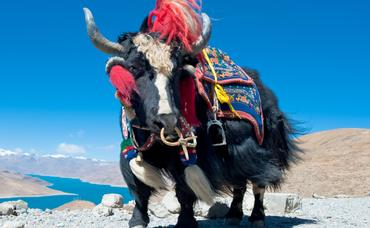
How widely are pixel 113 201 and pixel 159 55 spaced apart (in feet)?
11.7

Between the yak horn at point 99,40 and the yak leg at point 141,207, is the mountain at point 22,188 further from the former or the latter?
the yak horn at point 99,40

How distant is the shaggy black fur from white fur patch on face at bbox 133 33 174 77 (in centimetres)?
4

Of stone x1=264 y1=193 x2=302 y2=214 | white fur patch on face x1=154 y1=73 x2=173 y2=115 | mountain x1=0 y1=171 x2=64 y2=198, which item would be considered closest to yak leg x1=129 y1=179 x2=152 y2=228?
white fur patch on face x1=154 y1=73 x2=173 y2=115

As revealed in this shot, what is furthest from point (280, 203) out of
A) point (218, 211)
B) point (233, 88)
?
point (233, 88)

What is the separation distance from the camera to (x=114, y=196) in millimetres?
6172

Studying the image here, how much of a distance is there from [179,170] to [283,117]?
2108mm

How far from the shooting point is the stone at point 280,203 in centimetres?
601

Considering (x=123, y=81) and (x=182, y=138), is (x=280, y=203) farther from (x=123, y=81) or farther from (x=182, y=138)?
(x=123, y=81)

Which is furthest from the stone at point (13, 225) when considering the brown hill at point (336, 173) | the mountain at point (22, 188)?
the mountain at point (22, 188)

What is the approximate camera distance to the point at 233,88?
418 cm

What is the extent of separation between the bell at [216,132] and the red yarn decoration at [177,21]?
0.73 meters

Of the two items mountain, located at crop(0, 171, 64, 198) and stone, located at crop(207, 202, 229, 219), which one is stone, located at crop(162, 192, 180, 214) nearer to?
stone, located at crop(207, 202, 229, 219)

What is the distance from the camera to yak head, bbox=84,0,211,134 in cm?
285

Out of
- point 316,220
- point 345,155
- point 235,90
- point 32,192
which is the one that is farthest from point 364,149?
point 32,192
